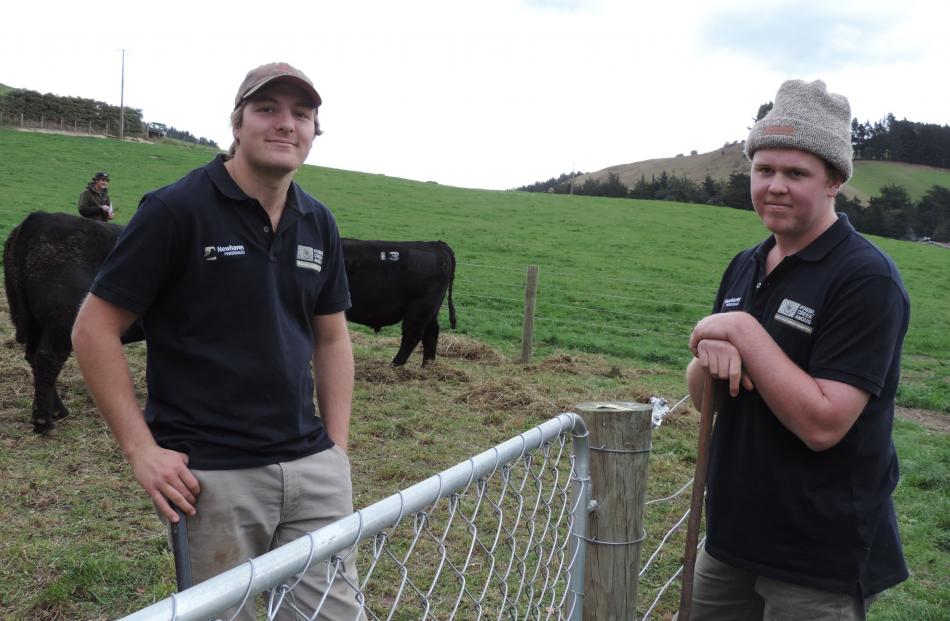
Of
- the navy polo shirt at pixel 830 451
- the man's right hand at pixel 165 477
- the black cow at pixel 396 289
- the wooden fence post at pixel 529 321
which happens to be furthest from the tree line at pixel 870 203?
the man's right hand at pixel 165 477

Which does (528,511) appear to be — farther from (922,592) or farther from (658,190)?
(658,190)

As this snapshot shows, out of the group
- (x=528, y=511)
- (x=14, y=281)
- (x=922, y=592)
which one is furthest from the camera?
(x=14, y=281)

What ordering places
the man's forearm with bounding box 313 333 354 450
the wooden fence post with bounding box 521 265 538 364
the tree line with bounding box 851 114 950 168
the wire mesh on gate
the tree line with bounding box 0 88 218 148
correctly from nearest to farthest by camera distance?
1. the wire mesh on gate
2. the man's forearm with bounding box 313 333 354 450
3. the wooden fence post with bounding box 521 265 538 364
4. the tree line with bounding box 0 88 218 148
5. the tree line with bounding box 851 114 950 168

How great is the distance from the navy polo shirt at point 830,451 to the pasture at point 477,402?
2.05m

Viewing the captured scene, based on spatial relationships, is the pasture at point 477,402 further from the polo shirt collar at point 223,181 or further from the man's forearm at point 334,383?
the polo shirt collar at point 223,181

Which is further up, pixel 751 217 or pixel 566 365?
pixel 751 217

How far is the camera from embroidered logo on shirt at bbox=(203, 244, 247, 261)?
2021 millimetres

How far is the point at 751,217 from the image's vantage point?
35.8 metres

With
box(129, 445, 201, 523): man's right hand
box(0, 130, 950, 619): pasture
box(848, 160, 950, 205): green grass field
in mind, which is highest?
box(848, 160, 950, 205): green grass field

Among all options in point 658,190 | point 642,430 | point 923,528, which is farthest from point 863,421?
point 658,190

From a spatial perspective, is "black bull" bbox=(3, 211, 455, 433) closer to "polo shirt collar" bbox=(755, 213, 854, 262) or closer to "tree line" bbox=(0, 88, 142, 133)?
"polo shirt collar" bbox=(755, 213, 854, 262)

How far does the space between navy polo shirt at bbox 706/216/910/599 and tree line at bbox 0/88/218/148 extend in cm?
4887

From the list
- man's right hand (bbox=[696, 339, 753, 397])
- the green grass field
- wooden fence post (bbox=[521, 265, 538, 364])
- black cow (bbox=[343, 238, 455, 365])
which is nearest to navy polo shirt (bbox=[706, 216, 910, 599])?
man's right hand (bbox=[696, 339, 753, 397])

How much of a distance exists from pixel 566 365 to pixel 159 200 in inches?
309
